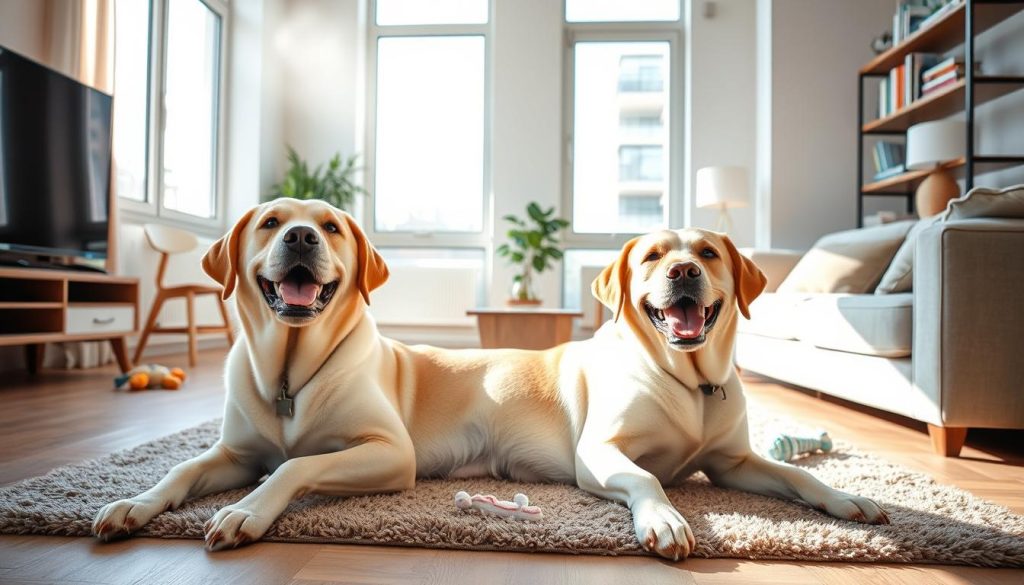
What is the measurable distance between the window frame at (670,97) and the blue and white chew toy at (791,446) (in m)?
4.79

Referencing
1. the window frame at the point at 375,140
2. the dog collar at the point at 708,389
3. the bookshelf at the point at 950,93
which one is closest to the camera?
the dog collar at the point at 708,389

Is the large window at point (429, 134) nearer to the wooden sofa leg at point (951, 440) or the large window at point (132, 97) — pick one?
the large window at point (132, 97)

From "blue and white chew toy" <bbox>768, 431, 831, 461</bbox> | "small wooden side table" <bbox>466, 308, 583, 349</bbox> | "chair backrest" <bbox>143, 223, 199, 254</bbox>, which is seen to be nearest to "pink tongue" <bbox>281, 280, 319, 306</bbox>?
"blue and white chew toy" <bbox>768, 431, 831, 461</bbox>

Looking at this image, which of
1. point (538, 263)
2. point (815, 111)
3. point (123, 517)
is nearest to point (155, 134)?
point (538, 263)

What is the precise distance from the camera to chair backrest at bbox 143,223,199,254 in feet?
14.6

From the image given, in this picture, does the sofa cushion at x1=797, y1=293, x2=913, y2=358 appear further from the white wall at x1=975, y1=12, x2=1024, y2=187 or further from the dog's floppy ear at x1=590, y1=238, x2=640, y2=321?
the white wall at x1=975, y1=12, x2=1024, y2=187

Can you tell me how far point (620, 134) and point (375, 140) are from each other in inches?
98.5

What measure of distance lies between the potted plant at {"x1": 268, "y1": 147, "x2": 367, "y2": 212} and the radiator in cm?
83

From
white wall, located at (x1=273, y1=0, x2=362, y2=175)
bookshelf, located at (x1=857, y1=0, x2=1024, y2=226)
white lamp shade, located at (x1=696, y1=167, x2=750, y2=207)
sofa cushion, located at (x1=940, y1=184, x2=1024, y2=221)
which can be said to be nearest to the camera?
sofa cushion, located at (x1=940, y1=184, x2=1024, y2=221)

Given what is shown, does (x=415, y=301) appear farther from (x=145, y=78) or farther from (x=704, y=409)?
(x=704, y=409)

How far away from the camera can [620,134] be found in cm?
668

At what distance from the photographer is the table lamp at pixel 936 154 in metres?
3.91

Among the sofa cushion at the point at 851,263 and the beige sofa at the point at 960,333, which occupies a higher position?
the sofa cushion at the point at 851,263

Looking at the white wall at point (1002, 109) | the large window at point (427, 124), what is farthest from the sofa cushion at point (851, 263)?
the large window at point (427, 124)
